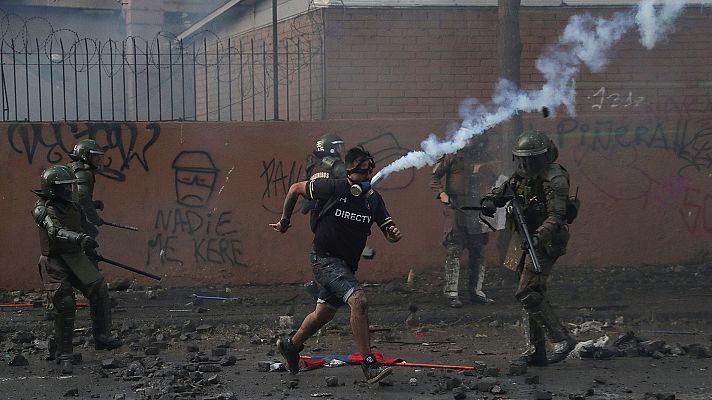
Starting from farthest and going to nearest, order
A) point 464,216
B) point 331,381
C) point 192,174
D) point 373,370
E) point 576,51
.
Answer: point 576,51 → point 192,174 → point 464,216 → point 331,381 → point 373,370

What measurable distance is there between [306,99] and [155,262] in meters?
2.90

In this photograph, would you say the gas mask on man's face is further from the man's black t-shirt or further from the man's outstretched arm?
the man's outstretched arm

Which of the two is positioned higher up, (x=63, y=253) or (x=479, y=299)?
(x=63, y=253)

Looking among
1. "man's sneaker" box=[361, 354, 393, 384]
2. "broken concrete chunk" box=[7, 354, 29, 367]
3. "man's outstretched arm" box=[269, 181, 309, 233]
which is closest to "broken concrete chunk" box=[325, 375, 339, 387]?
"man's sneaker" box=[361, 354, 393, 384]

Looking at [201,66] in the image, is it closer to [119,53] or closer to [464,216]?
[119,53]

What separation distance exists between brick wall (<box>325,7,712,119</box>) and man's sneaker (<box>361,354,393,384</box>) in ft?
19.3

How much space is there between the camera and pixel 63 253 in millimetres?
8133

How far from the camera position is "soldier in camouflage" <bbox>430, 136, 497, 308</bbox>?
10336 mm

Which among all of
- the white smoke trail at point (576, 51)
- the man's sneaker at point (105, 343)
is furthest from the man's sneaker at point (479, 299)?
the man's sneaker at point (105, 343)

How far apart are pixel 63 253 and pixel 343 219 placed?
255 cm

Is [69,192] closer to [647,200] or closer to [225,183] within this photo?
[225,183]

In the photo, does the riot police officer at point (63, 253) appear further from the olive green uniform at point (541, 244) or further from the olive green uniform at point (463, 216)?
the olive green uniform at point (463, 216)

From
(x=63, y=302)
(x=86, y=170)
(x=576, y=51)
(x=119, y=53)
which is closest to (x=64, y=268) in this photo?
(x=63, y=302)

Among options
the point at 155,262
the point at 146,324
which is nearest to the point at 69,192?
the point at 146,324
